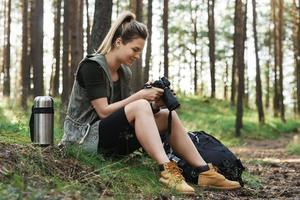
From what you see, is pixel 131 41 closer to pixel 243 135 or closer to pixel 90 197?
pixel 90 197

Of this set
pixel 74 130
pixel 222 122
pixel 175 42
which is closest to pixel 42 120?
pixel 74 130

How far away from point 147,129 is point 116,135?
38 centimetres

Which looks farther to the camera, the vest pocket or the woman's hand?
the vest pocket

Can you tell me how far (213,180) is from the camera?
13.6ft

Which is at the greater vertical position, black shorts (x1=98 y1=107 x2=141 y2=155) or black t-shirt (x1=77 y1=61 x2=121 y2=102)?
black t-shirt (x1=77 y1=61 x2=121 y2=102)

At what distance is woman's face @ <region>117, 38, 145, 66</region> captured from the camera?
4.21 meters

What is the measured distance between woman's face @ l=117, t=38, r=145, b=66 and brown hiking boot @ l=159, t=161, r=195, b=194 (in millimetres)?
1016

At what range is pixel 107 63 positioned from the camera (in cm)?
432

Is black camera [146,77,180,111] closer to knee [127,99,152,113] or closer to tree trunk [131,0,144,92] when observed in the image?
knee [127,99,152,113]

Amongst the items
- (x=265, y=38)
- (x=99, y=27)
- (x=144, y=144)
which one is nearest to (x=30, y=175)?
(x=144, y=144)

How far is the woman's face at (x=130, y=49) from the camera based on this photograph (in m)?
4.21

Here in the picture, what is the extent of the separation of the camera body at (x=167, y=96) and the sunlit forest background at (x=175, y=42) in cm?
331

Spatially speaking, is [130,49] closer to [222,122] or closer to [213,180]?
[213,180]

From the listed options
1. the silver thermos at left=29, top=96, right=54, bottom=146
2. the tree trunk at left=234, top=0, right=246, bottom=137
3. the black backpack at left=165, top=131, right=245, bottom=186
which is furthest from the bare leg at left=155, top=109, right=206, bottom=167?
the tree trunk at left=234, top=0, right=246, bottom=137
